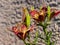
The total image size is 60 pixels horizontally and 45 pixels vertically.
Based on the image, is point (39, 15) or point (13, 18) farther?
point (13, 18)

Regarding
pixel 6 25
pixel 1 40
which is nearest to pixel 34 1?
pixel 6 25

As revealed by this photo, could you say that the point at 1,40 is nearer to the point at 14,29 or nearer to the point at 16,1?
the point at 16,1

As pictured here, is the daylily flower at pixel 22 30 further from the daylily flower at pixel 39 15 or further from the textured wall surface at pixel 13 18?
the textured wall surface at pixel 13 18

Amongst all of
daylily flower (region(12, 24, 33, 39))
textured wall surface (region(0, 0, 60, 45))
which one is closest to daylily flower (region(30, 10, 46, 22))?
daylily flower (region(12, 24, 33, 39))

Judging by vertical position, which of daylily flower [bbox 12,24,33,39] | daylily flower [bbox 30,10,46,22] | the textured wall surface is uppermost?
daylily flower [bbox 30,10,46,22]

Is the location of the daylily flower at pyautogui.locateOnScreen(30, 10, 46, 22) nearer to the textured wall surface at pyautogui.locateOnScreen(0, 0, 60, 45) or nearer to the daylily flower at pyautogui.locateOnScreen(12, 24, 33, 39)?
the daylily flower at pyautogui.locateOnScreen(12, 24, 33, 39)

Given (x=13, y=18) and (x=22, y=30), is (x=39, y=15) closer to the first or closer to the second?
(x=22, y=30)

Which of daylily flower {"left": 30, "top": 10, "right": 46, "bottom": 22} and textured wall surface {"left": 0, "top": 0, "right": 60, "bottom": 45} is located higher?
daylily flower {"left": 30, "top": 10, "right": 46, "bottom": 22}

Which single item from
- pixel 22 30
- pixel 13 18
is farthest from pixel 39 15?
pixel 13 18
